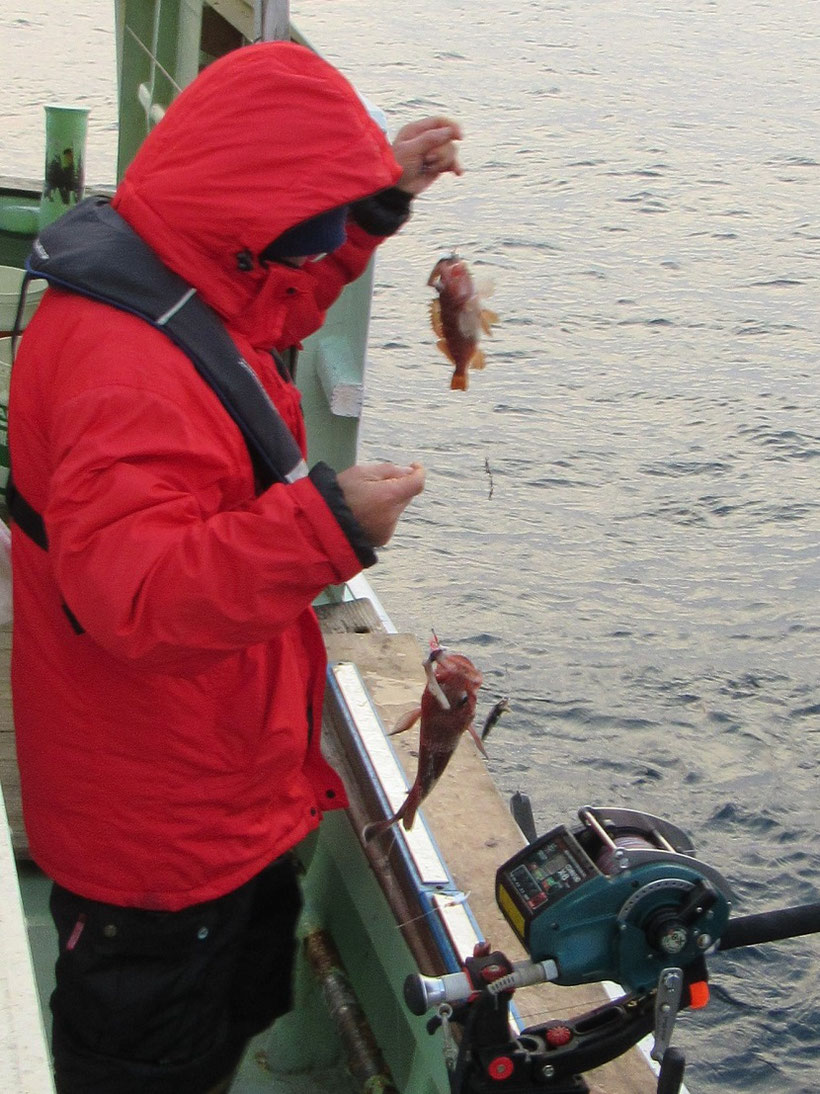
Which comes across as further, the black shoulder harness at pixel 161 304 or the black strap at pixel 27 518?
the black strap at pixel 27 518

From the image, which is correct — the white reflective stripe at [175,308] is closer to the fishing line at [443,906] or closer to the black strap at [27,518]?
the black strap at [27,518]

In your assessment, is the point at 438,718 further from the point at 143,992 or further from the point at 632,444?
the point at 632,444

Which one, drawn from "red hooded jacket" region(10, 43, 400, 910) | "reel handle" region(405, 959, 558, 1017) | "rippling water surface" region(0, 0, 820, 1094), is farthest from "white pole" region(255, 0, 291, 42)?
"rippling water surface" region(0, 0, 820, 1094)

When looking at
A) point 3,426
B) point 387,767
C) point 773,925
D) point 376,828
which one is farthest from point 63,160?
point 773,925

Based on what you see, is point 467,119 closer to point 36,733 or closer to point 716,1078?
point 716,1078

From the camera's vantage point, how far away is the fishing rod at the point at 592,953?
2262 millimetres

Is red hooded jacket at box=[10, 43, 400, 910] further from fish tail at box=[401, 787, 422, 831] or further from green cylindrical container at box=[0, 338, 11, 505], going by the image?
green cylindrical container at box=[0, 338, 11, 505]

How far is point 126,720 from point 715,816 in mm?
5465

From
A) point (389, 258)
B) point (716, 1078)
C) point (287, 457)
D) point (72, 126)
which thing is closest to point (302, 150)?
point (287, 457)

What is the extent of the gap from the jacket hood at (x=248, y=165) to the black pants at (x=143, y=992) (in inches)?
43.0

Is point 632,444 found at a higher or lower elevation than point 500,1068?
lower

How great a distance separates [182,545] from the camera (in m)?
1.92

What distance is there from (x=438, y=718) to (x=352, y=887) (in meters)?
0.75

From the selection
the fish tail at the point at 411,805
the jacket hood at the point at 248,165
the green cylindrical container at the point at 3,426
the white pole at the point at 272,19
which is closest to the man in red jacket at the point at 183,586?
the jacket hood at the point at 248,165
